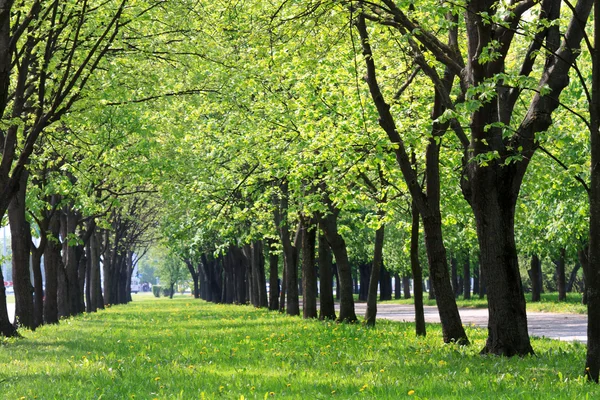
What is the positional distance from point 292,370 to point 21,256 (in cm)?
1391

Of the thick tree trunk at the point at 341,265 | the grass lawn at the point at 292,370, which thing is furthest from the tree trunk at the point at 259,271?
the grass lawn at the point at 292,370

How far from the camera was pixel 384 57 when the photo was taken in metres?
20.5

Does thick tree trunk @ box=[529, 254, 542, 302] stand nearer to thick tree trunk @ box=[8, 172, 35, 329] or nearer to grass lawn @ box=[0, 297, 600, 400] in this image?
thick tree trunk @ box=[8, 172, 35, 329]

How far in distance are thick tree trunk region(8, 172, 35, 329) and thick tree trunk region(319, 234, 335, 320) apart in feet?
30.1

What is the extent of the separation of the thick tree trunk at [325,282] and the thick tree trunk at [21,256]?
9167 millimetres

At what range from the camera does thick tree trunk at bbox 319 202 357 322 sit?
27.0m

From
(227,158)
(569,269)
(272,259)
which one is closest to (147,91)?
(227,158)

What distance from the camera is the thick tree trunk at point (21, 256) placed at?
23.7 meters

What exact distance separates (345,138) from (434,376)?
896 cm

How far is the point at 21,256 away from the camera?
23906 millimetres

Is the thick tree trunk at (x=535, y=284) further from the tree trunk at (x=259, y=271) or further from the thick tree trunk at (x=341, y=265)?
the thick tree trunk at (x=341, y=265)

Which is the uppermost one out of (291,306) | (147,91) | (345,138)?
(147,91)

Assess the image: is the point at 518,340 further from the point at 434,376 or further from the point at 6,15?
the point at 6,15

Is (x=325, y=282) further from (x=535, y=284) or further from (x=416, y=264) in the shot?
(x=535, y=284)
